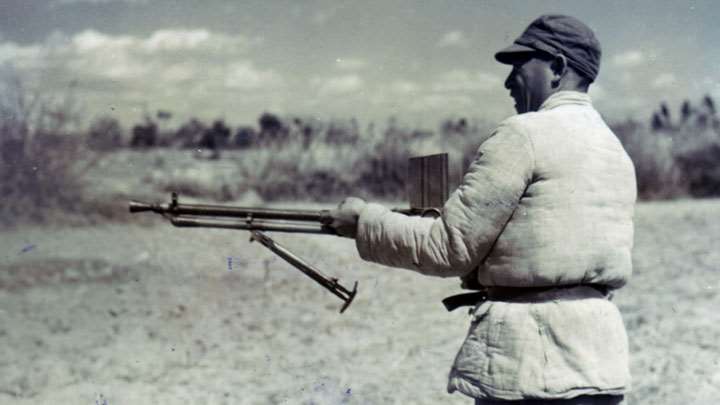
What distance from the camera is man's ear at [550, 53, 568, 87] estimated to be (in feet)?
7.37

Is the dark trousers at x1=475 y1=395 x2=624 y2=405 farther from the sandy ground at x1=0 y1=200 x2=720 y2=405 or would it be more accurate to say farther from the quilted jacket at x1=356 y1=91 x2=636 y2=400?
the sandy ground at x1=0 y1=200 x2=720 y2=405

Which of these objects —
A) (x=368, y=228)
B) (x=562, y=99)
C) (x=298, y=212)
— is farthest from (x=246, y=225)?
(x=562, y=99)

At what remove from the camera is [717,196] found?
15859 mm

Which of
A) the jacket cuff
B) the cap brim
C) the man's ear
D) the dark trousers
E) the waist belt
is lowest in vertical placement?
the dark trousers

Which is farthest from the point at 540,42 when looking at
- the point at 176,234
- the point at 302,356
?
the point at 176,234

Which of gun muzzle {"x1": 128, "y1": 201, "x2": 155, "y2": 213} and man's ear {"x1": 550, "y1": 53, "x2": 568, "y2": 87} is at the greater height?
man's ear {"x1": 550, "y1": 53, "x2": 568, "y2": 87}

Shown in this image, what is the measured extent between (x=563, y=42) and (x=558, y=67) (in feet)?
0.23

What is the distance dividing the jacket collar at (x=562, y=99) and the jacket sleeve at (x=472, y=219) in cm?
18

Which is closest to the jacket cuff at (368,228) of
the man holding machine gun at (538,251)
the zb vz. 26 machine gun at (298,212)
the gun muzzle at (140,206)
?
the man holding machine gun at (538,251)

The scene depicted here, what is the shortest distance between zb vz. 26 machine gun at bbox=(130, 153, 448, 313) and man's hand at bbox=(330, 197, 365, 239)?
32 millimetres

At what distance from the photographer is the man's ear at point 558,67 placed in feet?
7.37

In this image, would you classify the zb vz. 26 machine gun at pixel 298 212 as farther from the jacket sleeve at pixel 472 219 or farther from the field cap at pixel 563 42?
the field cap at pixel 563 42

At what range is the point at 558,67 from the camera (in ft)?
7.44

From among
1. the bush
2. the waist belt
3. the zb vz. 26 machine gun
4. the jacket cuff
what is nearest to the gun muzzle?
the zb vz. 26 machine gun
